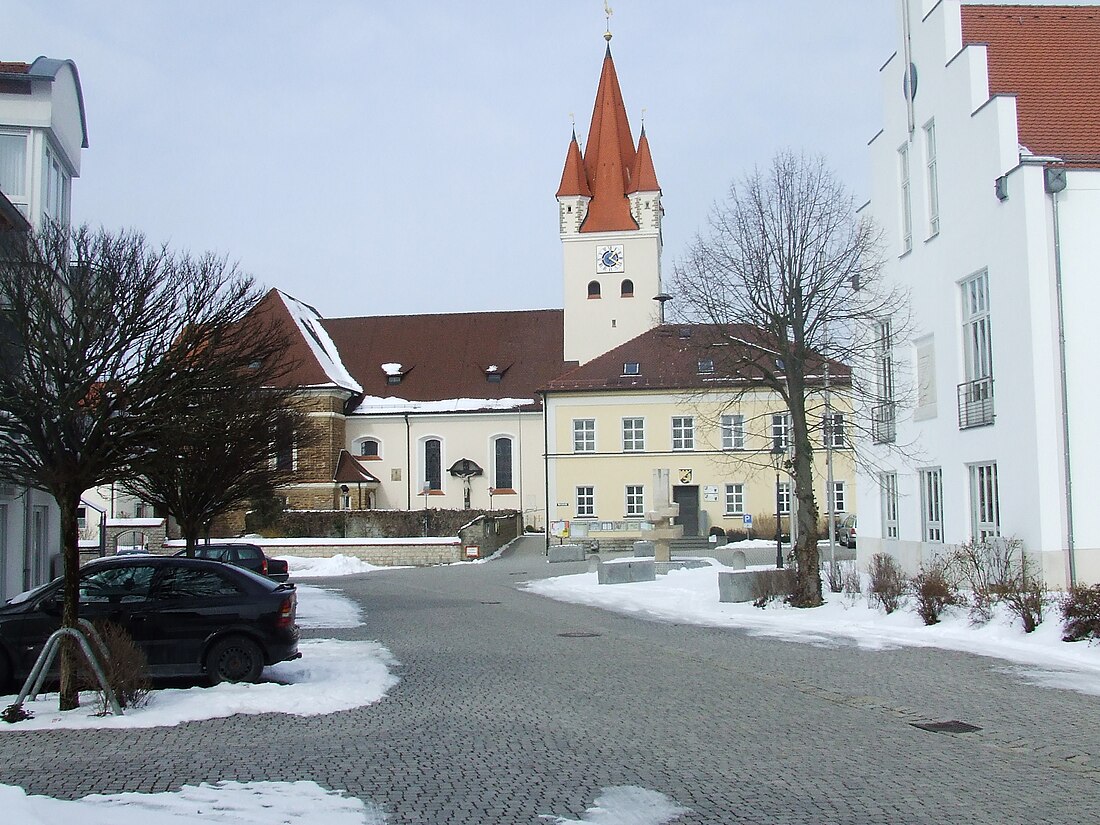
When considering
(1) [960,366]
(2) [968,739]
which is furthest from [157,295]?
(1) [960,366]

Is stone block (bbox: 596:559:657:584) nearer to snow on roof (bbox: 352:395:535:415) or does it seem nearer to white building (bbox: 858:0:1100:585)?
white building (bbox: 858:0:1100:585)

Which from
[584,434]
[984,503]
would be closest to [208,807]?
[984,503]

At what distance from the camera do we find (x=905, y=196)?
27.6m

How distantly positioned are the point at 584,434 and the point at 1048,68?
35.2 m

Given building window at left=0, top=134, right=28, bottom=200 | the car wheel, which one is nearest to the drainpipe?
the car wheel

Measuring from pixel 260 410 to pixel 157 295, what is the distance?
1233cm

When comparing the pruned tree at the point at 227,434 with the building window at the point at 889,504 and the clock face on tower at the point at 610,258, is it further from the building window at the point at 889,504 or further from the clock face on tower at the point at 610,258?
the clock face on tower at the point at 610,258

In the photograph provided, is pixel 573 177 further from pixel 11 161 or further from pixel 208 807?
pixel 208 807

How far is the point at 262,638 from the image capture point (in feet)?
43.6

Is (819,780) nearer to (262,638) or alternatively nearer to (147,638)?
(262,638)

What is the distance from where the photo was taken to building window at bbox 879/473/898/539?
28344mm

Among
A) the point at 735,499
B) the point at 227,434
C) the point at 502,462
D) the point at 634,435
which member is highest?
the point at 634,435

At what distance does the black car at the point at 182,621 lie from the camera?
43.1 feet

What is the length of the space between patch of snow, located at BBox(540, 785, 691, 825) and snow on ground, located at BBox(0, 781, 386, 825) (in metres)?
1.29
